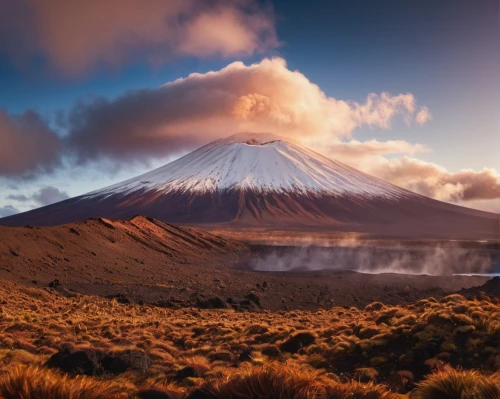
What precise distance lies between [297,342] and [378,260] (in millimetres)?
40893

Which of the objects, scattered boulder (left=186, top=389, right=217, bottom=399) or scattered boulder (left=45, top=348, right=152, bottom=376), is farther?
scattered boulder (left=45, top=348, right=152, bottom=376)

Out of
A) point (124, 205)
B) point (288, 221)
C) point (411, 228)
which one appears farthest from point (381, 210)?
point (124, 205)

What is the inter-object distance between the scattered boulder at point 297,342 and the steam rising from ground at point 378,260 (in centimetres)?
3174

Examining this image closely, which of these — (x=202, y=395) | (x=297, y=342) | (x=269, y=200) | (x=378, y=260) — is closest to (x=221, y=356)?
(x=297, y=342)

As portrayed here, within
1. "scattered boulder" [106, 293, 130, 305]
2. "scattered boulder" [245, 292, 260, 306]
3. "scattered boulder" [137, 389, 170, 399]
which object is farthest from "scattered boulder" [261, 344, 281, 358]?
"scattered boulder" [106, 293, 130, 305]

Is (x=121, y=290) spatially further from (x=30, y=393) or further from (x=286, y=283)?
(x=30, y=393)

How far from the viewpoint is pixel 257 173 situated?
531 ft

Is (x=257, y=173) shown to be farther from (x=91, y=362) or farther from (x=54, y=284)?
(x=91, y=362)

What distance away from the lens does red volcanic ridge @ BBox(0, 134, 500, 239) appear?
118812mm

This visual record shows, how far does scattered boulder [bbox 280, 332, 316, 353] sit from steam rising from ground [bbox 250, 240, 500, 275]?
104ft

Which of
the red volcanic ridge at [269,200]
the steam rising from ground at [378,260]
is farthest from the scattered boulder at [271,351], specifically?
the red volcanic ridge at [269,200]

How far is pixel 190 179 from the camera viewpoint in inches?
6353

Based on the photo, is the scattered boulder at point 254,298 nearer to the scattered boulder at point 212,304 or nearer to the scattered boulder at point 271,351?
the scattered boulder at point 212,304

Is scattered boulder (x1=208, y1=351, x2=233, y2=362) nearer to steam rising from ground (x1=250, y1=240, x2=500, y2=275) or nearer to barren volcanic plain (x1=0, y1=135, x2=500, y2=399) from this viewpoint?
barren volcanic plain (x1=0, y1=135, x2=500, y2=399)
